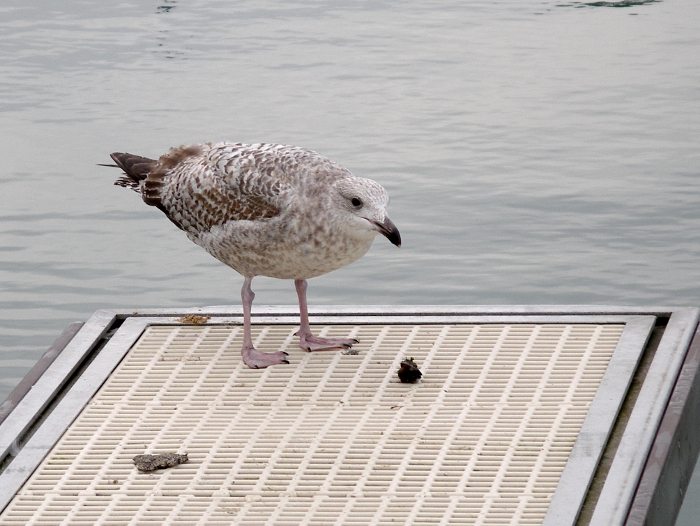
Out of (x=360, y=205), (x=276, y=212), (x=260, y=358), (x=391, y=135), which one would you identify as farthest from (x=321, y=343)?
(x=391, y=135)

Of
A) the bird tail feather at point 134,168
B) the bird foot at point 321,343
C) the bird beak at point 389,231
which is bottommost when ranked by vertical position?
the bird foot at point 321,343

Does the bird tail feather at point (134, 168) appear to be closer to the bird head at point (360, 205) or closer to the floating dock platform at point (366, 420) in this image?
the floating dock platform at point (366, 420)

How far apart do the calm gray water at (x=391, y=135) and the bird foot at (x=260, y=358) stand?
2240 millimetres

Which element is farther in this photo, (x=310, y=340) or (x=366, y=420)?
(x=310, y=340)

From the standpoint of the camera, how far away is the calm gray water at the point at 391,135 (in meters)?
9.55

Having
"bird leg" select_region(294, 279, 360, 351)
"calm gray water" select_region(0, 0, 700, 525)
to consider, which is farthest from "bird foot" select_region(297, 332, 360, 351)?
"calm gray water" select_region(0, 0, 700, 525)

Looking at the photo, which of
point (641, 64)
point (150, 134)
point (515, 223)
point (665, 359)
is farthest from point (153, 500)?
point (641, 64)

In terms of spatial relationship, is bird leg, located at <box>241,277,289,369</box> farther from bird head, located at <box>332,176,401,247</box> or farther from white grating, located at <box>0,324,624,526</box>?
bird head, located at <box>332,176,401,247</box>

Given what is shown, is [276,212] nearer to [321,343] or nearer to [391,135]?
[321,343]

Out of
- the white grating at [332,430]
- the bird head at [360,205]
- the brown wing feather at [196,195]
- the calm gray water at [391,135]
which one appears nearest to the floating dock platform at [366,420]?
the white grating at [332,430]

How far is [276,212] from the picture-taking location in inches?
242

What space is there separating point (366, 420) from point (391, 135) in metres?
6.97

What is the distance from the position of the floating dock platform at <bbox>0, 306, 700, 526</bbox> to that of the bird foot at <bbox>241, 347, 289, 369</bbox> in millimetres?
52

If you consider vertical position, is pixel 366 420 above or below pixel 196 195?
below
